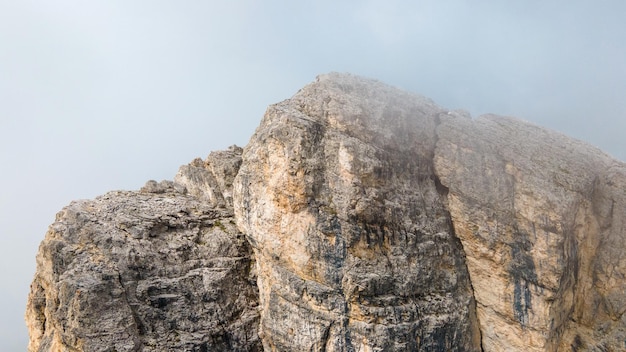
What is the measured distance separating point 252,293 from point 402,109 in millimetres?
15787

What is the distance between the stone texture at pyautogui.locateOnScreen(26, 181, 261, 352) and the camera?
21.6 metres

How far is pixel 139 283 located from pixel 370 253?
14.0 metres

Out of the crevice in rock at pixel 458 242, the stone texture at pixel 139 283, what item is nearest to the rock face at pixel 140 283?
the stone texture at pixel 139 283

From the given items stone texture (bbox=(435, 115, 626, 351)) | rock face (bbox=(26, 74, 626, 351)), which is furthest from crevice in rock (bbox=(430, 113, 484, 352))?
stone texture (bbox=(435, 115, 626, 351))

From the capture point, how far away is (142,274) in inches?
942

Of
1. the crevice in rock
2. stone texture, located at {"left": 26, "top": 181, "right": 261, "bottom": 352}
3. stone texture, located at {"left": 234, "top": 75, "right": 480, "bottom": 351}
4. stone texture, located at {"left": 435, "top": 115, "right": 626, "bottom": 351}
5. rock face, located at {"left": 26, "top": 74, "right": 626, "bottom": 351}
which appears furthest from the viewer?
the crevice in rock

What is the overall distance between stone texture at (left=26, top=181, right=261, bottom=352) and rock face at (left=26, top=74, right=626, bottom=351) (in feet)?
0.35

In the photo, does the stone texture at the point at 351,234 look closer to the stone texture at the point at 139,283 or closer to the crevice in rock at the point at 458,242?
the crevice in rock at the point at 458,242

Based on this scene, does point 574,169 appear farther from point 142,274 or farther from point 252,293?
point 142,274

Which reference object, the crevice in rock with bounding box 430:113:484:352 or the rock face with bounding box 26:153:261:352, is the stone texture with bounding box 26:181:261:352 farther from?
the crevice in rock with bounding box 430:113:484:352

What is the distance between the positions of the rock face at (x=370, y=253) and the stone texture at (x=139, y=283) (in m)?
0.11

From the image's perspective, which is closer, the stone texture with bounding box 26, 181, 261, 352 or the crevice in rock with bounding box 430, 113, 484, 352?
the stone texture with bounding box 26, 181, 261, 352

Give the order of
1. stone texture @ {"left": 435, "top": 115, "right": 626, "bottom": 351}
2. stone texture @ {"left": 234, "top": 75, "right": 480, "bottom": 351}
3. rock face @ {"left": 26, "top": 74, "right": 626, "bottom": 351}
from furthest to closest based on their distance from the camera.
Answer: stone texture @ {"left": 435, "top": 115, "right": 626, "bottom": 351} → rock face @ {"left": 26, "top": 74, "right": 626, "bottom": 351} → stone texture @ {"left": 234, "top": 75, "right": 480, "bottom": 351}

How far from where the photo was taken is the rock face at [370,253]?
2191 centimetres
